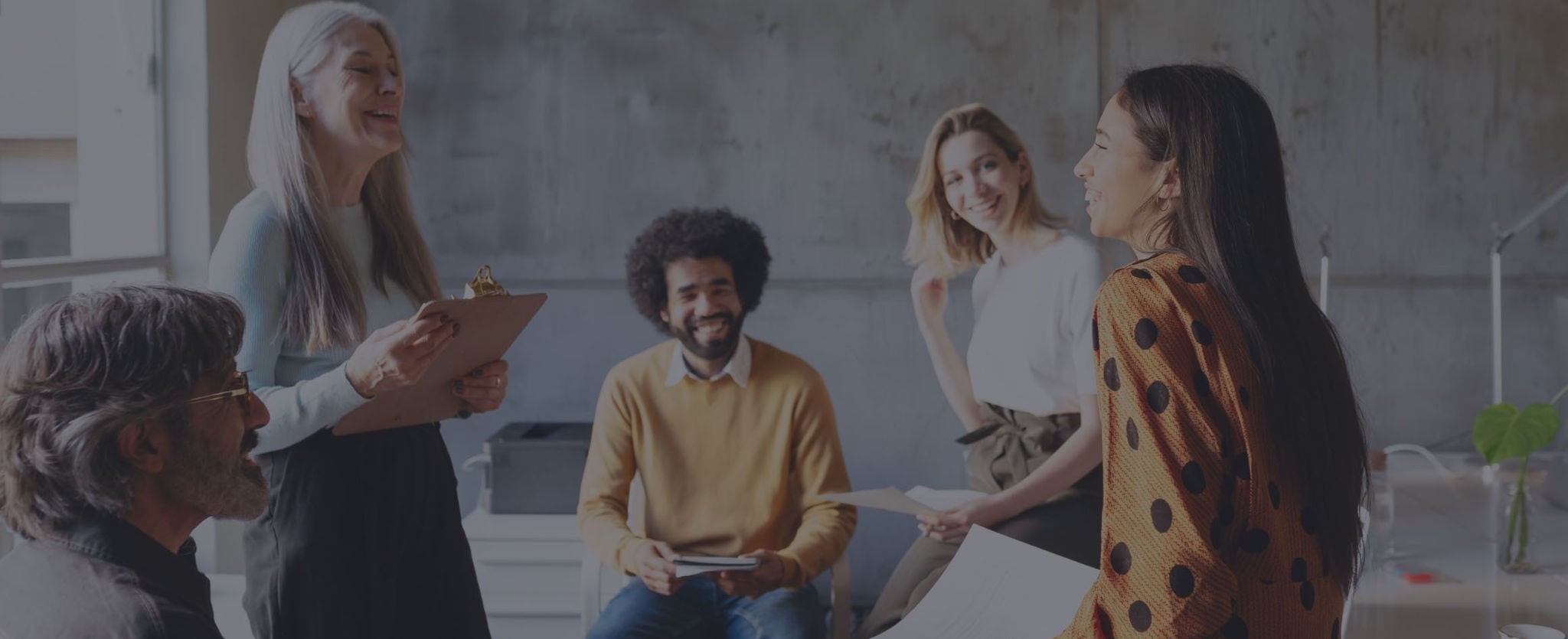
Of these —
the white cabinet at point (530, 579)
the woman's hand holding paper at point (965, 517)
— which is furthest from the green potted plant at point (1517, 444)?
the white cabinet at point (530, 579)

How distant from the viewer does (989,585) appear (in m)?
1.94

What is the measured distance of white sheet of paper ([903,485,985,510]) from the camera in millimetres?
2734

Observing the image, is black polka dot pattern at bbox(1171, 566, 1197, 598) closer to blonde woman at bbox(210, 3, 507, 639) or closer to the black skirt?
blonde woman at bbox(210, 3, 507, 639)

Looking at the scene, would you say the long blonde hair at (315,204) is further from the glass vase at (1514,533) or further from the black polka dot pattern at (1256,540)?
the glass vase at (1514,533)

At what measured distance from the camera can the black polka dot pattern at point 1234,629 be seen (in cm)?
118

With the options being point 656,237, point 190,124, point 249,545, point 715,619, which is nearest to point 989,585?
point 715,619

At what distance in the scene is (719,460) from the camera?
282 centimetres

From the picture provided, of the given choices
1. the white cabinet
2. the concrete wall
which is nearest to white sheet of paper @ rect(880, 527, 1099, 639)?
the white cabinet

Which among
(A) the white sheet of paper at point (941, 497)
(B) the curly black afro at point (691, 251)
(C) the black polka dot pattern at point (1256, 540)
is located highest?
(B) the curly black afro at point (691, 251)

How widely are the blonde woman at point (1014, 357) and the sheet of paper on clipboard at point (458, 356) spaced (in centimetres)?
103

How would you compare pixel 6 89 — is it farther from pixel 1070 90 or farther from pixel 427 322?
pixel 1070 90

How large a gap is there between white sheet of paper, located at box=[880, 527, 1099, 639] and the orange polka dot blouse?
0.57 meters

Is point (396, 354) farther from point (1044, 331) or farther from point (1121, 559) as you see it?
point (1044, 331)

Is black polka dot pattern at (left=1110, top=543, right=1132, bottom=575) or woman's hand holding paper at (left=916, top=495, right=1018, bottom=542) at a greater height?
black polka dot pattern at (left=1110, top=543, right=1132, bottom=575)
